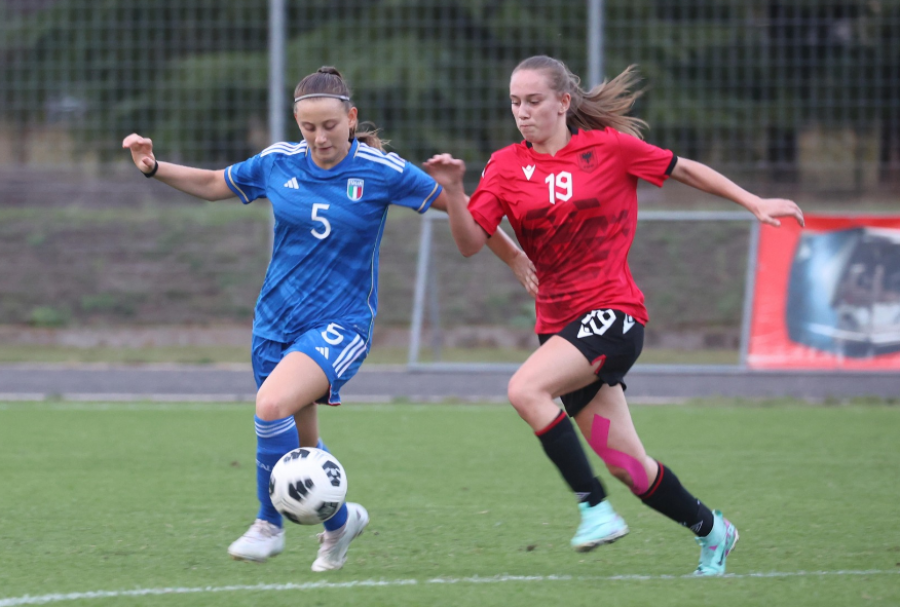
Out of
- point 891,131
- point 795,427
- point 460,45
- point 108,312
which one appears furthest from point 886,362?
point 108,312

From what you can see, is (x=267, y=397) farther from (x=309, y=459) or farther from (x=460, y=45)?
(x=460, y=45)

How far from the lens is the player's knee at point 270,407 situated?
167 inches

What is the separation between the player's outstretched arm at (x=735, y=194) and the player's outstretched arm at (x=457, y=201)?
2.68 feet

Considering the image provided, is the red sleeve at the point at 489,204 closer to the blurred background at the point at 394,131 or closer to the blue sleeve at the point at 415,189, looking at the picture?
the blue sleeve at the point at 415,189

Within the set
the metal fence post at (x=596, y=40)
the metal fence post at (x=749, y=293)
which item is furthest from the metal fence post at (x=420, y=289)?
the metal fence post at (x=749, y=293)

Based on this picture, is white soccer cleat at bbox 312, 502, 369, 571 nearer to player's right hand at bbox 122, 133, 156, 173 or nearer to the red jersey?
the red jersey

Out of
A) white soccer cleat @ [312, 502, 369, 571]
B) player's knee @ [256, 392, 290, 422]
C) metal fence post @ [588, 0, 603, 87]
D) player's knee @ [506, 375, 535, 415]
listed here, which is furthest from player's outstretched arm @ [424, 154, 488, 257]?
metal fence post @ [588, 0, 603, 87]

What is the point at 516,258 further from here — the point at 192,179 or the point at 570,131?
the point at 192,179

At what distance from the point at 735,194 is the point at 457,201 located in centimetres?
105

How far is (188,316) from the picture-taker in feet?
41.9

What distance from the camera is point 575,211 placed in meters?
4.29

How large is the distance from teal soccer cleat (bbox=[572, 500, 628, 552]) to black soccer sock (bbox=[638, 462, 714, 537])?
0.89 feet

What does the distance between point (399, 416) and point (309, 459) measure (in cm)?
452

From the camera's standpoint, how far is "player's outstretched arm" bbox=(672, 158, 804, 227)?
164 inches
